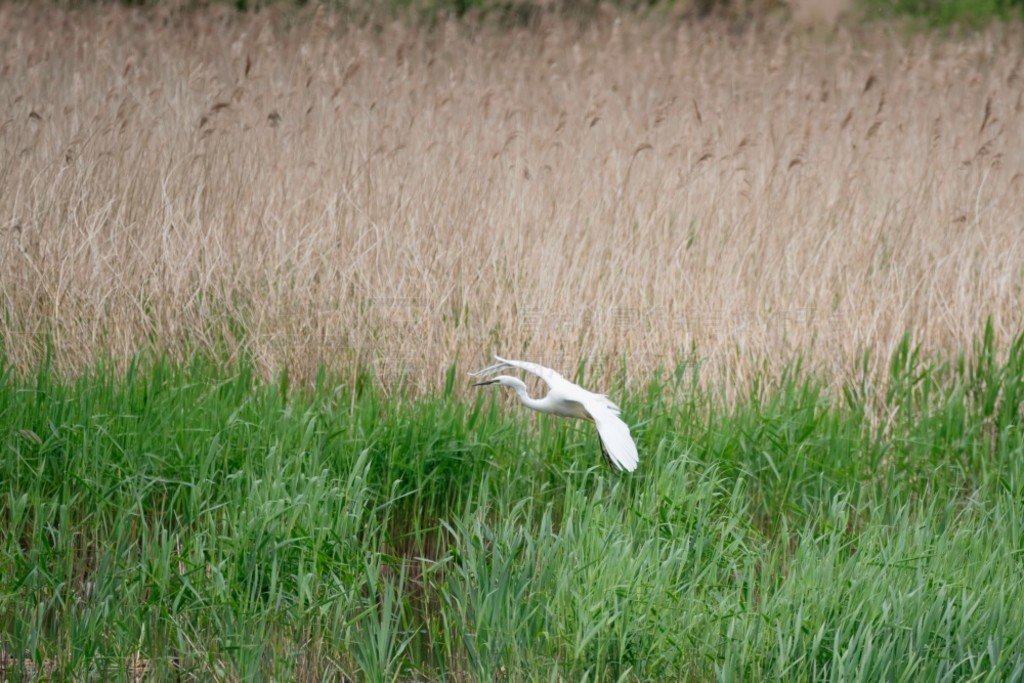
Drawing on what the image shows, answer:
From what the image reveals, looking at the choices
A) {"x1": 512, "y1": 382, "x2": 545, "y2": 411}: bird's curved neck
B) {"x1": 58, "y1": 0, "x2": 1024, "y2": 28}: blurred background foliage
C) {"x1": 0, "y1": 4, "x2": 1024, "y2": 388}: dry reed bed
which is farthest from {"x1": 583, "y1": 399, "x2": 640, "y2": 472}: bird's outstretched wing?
Answer: {"x1": 58, "y1": 0, "x2": 1024, "y2": 28}: blurred background foliage

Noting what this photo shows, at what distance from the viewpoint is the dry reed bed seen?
3.99m

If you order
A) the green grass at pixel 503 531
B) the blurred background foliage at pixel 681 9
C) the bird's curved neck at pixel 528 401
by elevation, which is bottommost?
the green grass at pixel 503 531

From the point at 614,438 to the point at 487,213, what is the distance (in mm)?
2206

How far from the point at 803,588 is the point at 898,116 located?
494 centimetres

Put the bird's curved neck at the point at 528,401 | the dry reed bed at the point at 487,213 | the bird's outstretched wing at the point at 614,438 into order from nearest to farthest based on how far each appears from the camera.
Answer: the bird's outstretched wing at the point at 614,438 → the bird's curved neck at the point at 528,401 → the dry reed bed at the point at 487,213

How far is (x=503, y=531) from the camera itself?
2.68 m

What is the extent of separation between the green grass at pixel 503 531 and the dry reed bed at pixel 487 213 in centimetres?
28

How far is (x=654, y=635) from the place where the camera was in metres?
2.43

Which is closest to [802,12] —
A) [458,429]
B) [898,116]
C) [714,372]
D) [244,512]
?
[898,116]

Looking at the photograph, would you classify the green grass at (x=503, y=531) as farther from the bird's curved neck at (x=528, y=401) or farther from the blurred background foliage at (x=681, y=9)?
the blurred background foliage at (x=681, y=9)

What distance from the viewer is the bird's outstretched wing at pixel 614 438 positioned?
2.55 m

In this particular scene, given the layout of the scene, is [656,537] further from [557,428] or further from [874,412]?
[874,412]

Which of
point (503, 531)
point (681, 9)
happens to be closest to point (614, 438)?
point (503, 531)

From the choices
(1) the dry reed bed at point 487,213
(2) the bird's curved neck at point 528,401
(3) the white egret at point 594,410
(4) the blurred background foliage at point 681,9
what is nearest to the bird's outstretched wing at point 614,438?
(3) the white egret at point 594,410
